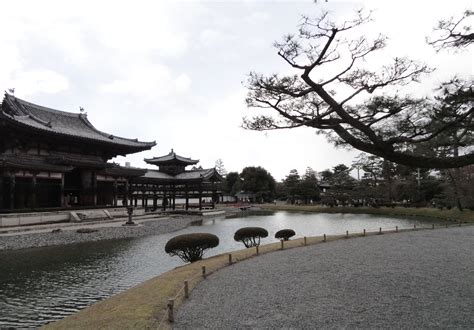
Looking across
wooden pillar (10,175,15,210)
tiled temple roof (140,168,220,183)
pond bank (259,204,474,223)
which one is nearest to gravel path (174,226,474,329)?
wooden pillar (10,175,15,210)

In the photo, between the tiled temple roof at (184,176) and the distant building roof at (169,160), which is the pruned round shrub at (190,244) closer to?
the tiled temple roof at (184,176)

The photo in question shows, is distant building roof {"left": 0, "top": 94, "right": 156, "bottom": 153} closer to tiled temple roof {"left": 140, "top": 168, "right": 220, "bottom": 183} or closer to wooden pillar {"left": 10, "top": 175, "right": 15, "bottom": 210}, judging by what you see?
wooden pillar {"left": 10, "top": 175, "right": 15, "bottom": 210}

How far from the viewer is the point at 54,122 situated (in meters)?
35.0

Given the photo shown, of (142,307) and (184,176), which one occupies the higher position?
(184,176)

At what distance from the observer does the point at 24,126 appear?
27266mm

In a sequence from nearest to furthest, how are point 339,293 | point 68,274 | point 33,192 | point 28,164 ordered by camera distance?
point 339,293 → point 68,274 → point 28,164 → point 33,192

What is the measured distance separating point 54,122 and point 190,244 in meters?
27.8

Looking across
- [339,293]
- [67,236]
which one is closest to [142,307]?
[339,293]

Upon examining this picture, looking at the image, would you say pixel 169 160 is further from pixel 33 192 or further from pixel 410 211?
pixel 410 211

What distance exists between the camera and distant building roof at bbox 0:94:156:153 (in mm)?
29359

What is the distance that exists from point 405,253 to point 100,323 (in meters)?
10.8

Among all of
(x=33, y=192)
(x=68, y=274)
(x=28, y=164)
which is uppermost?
(x=28, y=164)

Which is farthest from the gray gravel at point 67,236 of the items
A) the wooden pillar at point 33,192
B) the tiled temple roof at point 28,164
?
the tiled temple roof at point 28,164

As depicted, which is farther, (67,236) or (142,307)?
(67,236)
